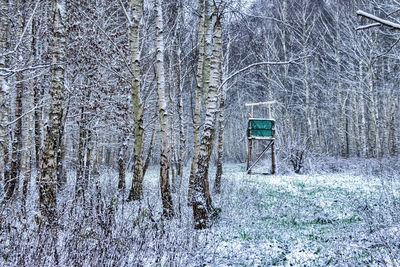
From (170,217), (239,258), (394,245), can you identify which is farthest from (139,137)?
(394,245)

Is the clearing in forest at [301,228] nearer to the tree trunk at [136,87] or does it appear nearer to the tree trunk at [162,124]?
the tree trunk at [162,124]

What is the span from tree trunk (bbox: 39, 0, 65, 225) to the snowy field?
31cm

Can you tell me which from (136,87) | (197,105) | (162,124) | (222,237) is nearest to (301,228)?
(222,237)

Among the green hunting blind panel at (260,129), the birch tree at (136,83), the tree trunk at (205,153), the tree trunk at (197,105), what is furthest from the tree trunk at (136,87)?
the green hunting blind panel at (260,129)

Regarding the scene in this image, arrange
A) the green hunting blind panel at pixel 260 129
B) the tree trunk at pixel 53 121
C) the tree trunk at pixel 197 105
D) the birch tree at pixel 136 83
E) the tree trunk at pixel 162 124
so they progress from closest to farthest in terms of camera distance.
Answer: the tree trunk at pixel 53 121, the tree trunk at pixel 162 124, the birch tree at pixel 136 83, the tree trunk at pixel 197 105, the green hunting blind panel at pixel 260 129

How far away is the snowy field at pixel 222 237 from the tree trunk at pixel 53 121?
31 cm

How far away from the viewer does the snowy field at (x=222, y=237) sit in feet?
10.9

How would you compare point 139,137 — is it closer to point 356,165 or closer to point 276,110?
point 356,165

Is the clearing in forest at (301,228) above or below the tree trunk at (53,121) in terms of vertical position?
below

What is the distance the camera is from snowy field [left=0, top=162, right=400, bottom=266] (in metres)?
3.33

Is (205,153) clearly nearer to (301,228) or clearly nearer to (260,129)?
(301,228)

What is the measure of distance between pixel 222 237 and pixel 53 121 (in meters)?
3.46

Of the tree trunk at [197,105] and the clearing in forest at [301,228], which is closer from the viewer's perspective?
the clearing in forest at [301,228]

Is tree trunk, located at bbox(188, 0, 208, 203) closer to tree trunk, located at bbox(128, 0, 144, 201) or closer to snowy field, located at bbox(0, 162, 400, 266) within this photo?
snowy field, located at bbox(0, 162, 400, 266)
